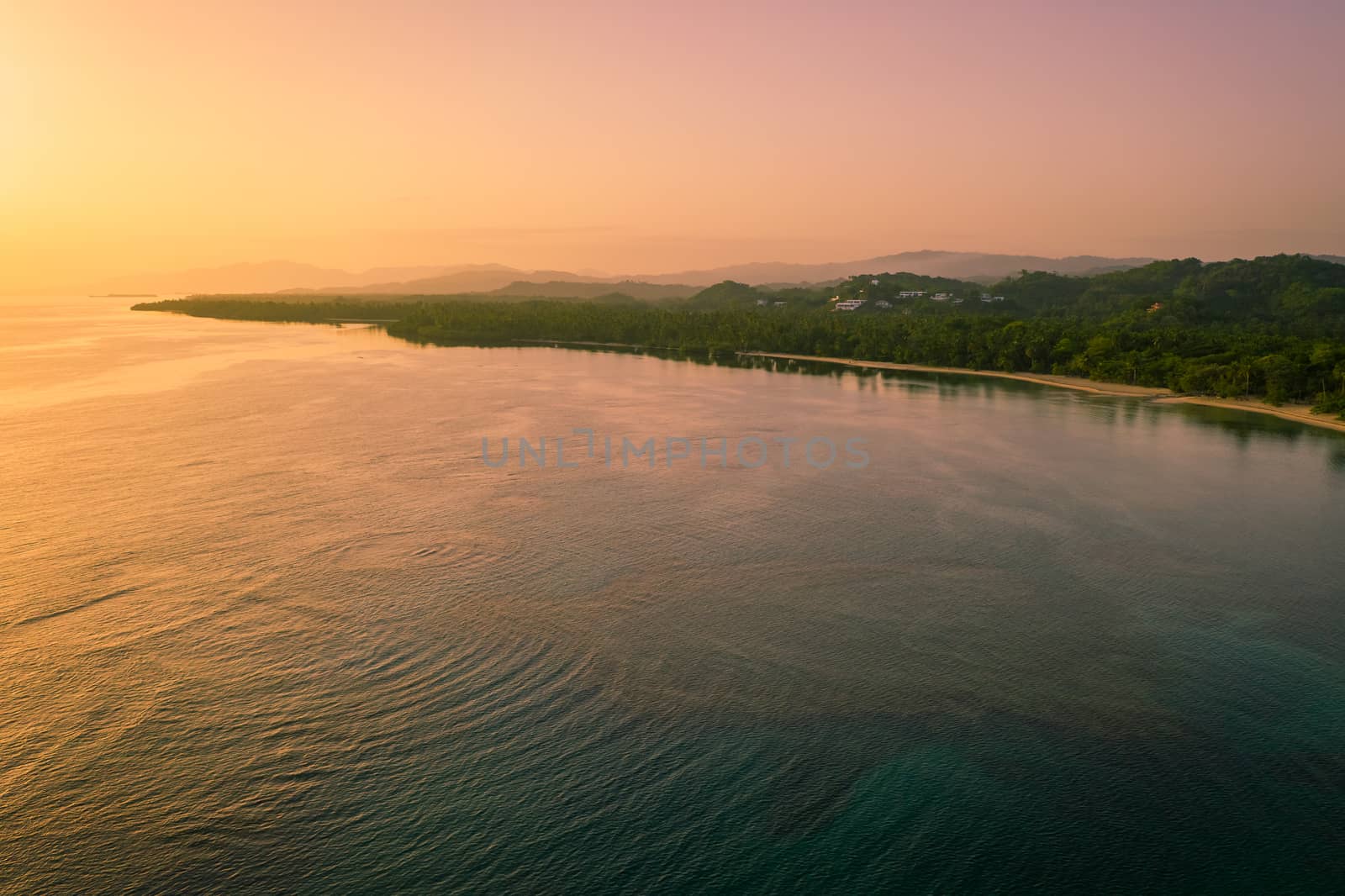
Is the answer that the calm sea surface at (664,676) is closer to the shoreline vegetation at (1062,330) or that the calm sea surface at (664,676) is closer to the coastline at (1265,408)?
the coastline at (1265,408)

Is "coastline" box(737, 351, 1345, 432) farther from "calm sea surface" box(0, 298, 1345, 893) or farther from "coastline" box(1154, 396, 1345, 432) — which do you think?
"calm sea surface" box(0, 298, 1345, 893)

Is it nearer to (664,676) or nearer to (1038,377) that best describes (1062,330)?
(1038,377)

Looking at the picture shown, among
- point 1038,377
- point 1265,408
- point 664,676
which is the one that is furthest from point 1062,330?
point 664,676

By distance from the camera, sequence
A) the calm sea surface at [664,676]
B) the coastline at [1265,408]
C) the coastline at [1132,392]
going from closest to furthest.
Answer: the calm sea surface at [664,676], the coastline at [1265,408], the coastline at [1132,392]

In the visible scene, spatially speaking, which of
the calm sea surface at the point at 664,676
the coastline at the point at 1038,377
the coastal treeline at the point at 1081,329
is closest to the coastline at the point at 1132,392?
the coastline at the point at 1038,377

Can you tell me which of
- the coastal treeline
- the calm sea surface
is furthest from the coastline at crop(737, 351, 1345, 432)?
the calm sea surface
